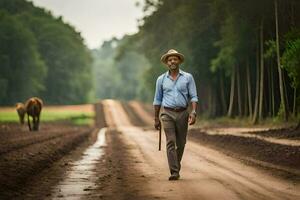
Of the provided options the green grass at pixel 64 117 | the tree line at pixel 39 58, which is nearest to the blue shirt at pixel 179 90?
the green grass at pixel 64 117

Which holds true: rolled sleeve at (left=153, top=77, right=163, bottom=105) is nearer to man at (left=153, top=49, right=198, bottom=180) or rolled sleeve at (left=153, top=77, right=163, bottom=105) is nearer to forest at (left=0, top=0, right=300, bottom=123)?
man at (left=153, top=49, right=198, bottom=180)

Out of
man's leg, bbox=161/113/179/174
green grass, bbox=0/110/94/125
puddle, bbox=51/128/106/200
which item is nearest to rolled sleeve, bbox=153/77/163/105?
man's leg, bbox=161/113/179/174

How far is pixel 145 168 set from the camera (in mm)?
13234

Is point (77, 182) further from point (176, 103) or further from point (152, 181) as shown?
point (176, 103)

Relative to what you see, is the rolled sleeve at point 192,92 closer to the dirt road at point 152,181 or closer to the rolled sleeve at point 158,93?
the rolled sleeve at point 158,93

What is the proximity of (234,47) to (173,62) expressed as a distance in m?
27.2

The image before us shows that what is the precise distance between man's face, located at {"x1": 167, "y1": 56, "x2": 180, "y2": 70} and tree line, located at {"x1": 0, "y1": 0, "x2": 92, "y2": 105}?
2012 inches

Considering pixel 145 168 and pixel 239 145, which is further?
pixel 239 145

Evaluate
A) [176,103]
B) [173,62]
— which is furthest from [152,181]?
[173,62]

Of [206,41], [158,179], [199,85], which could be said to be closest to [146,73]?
[199,85]

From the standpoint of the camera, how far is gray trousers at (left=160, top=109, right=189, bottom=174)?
1102 centimetres

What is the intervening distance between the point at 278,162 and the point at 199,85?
41.4 metres

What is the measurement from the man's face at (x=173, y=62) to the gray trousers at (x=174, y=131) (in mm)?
864

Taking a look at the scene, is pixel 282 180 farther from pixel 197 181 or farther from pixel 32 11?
pixel 32 11
